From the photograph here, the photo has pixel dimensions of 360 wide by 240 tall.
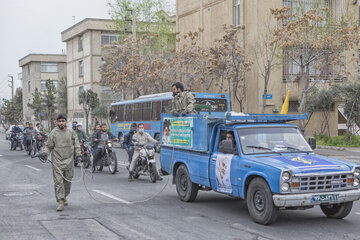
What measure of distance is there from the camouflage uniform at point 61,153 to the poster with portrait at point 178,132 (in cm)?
227

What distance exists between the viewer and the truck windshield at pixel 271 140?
364 inches

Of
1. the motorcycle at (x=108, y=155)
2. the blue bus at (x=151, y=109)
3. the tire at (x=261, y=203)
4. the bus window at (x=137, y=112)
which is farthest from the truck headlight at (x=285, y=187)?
the bus window at (x=137, y=112)

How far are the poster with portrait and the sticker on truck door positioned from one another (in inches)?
48.7

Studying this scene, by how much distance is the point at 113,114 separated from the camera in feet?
123

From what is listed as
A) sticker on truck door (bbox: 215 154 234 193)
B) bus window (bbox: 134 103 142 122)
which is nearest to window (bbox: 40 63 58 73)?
bus window (bbox: 134 103 142 122)

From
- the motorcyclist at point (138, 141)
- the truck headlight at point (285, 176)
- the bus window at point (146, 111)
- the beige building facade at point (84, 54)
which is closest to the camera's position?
the truck headlight at point (285, 176)

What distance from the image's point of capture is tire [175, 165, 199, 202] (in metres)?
10.9

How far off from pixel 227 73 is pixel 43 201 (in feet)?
71.9

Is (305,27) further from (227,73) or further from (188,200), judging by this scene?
(188,200)

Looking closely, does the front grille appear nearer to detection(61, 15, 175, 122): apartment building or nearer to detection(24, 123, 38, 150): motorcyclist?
detection(24, 123, 38, 150): motorcyclist

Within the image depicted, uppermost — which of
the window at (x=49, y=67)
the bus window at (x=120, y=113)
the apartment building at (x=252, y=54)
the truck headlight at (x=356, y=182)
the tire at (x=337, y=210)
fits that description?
the window at (x=49, y=67)

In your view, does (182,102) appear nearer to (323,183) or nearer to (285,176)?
(285,176)

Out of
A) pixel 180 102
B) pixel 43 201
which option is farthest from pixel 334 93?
pixel 43 201

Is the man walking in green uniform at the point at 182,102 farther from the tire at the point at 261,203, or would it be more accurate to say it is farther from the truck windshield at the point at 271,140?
the tire at the point at 261,203
